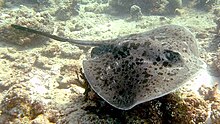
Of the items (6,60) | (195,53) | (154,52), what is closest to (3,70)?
(6,60)

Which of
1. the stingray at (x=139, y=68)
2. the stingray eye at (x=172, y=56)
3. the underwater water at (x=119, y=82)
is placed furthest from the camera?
the stingray eye at (x=172, y=56)

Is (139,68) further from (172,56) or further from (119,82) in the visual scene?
(172,56)

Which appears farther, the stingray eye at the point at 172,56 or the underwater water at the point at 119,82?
the stingray eye at the point at 172,56

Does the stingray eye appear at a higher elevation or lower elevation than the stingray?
higher

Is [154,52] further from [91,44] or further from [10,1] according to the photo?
[10,1]

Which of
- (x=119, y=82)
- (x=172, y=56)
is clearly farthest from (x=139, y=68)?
(x=172, y=56)

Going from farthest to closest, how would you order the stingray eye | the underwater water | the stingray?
1. the stingray eye
2. the underwater water
3. the stingray

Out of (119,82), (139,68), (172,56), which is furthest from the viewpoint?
(172,56)
